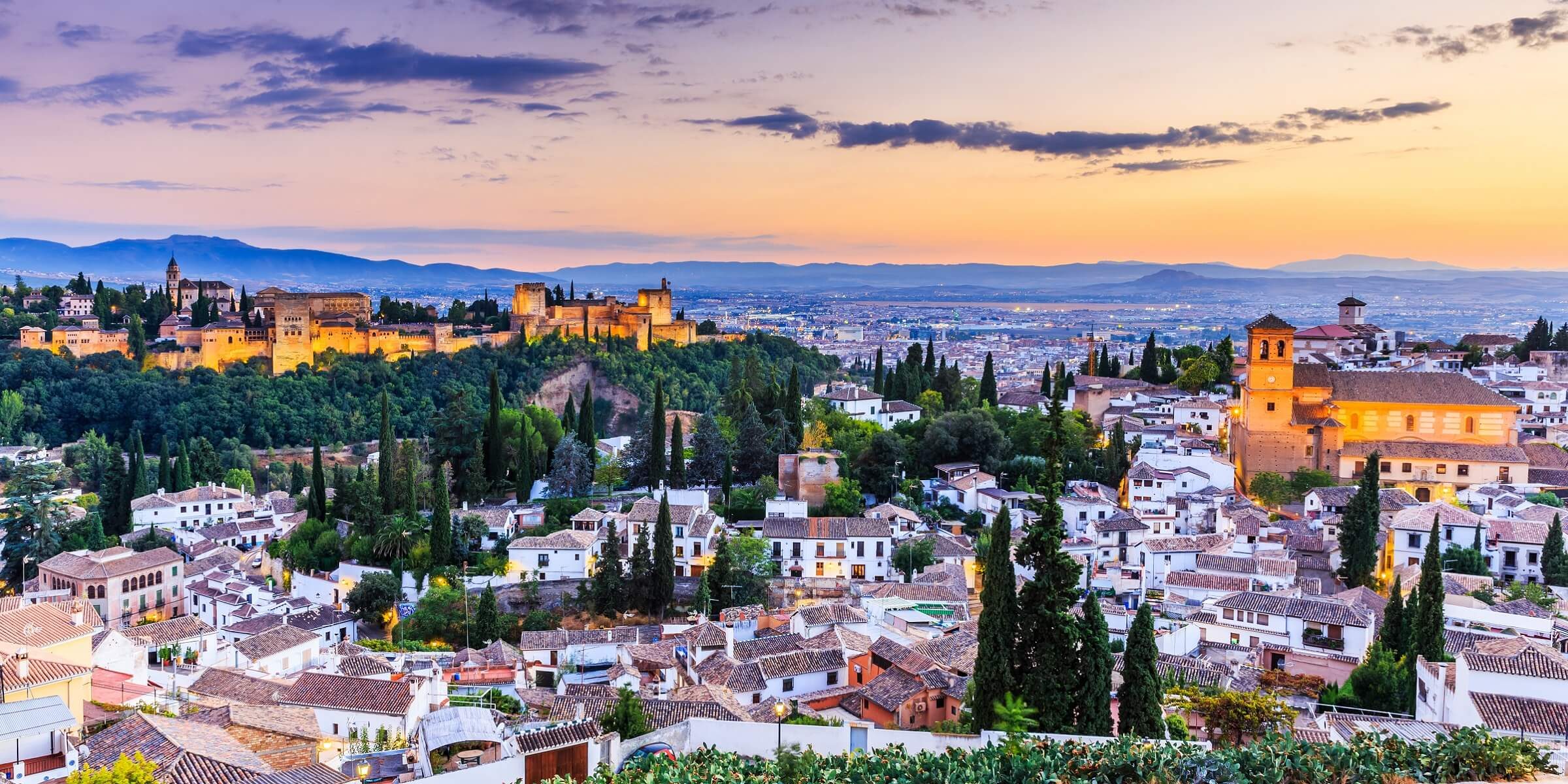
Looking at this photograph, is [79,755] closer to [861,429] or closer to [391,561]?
[391,561]

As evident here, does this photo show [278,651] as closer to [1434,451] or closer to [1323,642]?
[1323,642]

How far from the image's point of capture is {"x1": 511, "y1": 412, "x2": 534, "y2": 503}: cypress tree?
104 feet

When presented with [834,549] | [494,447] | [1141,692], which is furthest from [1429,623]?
[494,447]

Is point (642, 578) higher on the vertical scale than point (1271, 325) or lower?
lower

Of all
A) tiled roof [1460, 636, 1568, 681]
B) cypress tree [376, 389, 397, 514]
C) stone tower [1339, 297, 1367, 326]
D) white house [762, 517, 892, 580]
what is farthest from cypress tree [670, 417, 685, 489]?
stone tower [1339, 297, 1367, 326]

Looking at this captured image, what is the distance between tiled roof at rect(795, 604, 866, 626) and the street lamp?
351 cm

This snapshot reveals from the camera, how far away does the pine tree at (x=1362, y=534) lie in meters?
22.9

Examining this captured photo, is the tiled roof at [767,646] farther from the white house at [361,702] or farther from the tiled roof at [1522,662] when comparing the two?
the tiled roof at [1522,662]

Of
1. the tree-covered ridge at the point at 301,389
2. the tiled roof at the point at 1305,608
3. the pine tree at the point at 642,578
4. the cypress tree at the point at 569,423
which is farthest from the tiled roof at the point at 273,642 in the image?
the tree-covered ridge at the point at 301,389

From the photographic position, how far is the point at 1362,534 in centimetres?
2294

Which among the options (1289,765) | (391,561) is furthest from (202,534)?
(1289,765)

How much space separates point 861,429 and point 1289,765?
24.7 metres

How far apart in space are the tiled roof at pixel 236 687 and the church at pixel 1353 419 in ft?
79.6

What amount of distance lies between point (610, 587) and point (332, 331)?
36823mm
